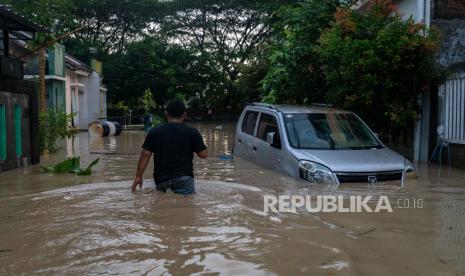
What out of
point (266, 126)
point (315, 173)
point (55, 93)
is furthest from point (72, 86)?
point (315, 173)

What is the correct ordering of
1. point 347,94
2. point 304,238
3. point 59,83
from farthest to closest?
point 59,83 → point 347,94 → point 304,238

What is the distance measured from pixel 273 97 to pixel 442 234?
10.4 metres

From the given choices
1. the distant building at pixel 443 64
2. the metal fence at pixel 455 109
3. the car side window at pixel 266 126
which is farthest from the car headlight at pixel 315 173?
the distant building at pixel 443 64

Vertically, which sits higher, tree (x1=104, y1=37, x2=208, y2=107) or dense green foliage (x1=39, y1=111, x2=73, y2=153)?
tree (x1=104, y1=37, x2=208, y2=107)

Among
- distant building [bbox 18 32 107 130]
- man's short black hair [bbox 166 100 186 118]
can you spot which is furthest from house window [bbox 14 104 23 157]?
distant building [bbox 18 32 107 130]

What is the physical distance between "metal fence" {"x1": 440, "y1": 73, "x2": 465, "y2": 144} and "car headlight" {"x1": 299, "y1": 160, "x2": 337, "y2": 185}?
4.67 m

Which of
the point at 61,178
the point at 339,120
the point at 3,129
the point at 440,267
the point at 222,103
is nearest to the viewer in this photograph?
the point at 440,267

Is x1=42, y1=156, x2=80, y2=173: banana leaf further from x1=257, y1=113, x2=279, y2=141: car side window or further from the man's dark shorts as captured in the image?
the man's dark shorts

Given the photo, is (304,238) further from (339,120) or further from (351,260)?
(339,120)

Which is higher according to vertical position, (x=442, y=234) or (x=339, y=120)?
(x=339, y=120)

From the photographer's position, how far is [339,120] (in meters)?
9.35

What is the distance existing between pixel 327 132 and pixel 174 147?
3464mm

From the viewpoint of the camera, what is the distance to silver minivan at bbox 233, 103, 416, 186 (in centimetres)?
762

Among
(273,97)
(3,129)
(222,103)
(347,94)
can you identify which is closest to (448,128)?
(347,94)
